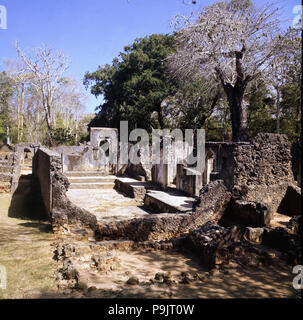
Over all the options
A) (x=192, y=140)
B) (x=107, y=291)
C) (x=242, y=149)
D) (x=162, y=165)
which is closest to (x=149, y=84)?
(x=192, y=140)

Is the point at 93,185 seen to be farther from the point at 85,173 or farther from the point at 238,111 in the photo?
the point at 238,111

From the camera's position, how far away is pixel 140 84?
23.8 metres

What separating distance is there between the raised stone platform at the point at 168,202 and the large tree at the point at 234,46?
5.44 meters

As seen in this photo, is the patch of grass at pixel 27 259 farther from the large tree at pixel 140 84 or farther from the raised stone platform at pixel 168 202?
the large tree at pixel 140 84

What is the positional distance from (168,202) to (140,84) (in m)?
15.1

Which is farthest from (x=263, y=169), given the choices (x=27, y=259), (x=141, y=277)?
(x=27, y=259)

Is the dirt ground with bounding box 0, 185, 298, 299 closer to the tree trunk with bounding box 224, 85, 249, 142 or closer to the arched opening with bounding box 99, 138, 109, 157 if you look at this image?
the tree trunk with bounding box 224, 85, 249, 142

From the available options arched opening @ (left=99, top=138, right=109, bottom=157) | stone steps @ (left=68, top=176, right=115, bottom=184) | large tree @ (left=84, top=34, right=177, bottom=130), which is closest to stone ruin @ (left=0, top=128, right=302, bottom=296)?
stone steps @ (left=68, top=176, right=115, bottom=184)

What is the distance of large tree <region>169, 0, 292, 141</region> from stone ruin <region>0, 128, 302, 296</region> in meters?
3.47

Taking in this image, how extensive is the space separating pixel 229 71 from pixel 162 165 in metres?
6.09

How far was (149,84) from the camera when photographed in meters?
23.8

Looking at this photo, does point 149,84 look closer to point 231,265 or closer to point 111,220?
point 111,220

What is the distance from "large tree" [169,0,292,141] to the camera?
15.4 meters

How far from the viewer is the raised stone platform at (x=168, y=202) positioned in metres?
10.0
